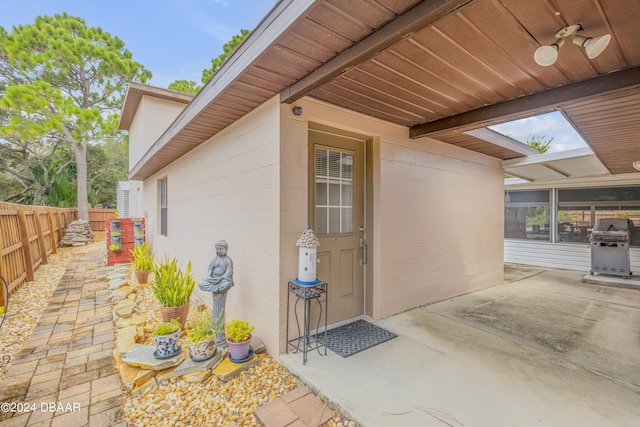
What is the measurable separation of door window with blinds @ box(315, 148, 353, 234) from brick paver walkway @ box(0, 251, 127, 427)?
2258mm

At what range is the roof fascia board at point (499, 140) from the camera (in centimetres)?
400

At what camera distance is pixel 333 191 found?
3221mm

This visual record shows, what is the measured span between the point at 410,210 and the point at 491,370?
1943 mm

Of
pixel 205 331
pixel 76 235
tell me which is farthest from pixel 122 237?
pixel 205 331

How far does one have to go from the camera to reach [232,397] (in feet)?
7.06

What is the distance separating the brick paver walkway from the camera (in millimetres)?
2002

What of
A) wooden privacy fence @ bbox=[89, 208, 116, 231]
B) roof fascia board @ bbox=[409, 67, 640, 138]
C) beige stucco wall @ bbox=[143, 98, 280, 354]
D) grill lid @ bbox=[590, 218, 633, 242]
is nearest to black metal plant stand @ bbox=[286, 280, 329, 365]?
beige stucco wall @ bbox=[143, 98, 280, 354]

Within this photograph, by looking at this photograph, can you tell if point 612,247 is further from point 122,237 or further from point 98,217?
point 98,217

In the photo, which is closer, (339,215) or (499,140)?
(339,215)

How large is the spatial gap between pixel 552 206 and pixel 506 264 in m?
1.87

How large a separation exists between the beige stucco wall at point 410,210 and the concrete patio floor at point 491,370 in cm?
51

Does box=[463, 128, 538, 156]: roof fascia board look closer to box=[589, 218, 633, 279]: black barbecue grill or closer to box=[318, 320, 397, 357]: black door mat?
box=[589, 218, 633, 279]: black barbecue grill

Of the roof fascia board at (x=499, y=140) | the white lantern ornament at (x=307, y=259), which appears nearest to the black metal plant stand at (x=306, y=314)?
the white lantern ornament at (x=307, y=259)

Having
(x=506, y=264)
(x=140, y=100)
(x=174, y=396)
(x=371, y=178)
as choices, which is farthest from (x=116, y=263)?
(x=506, y=264)
